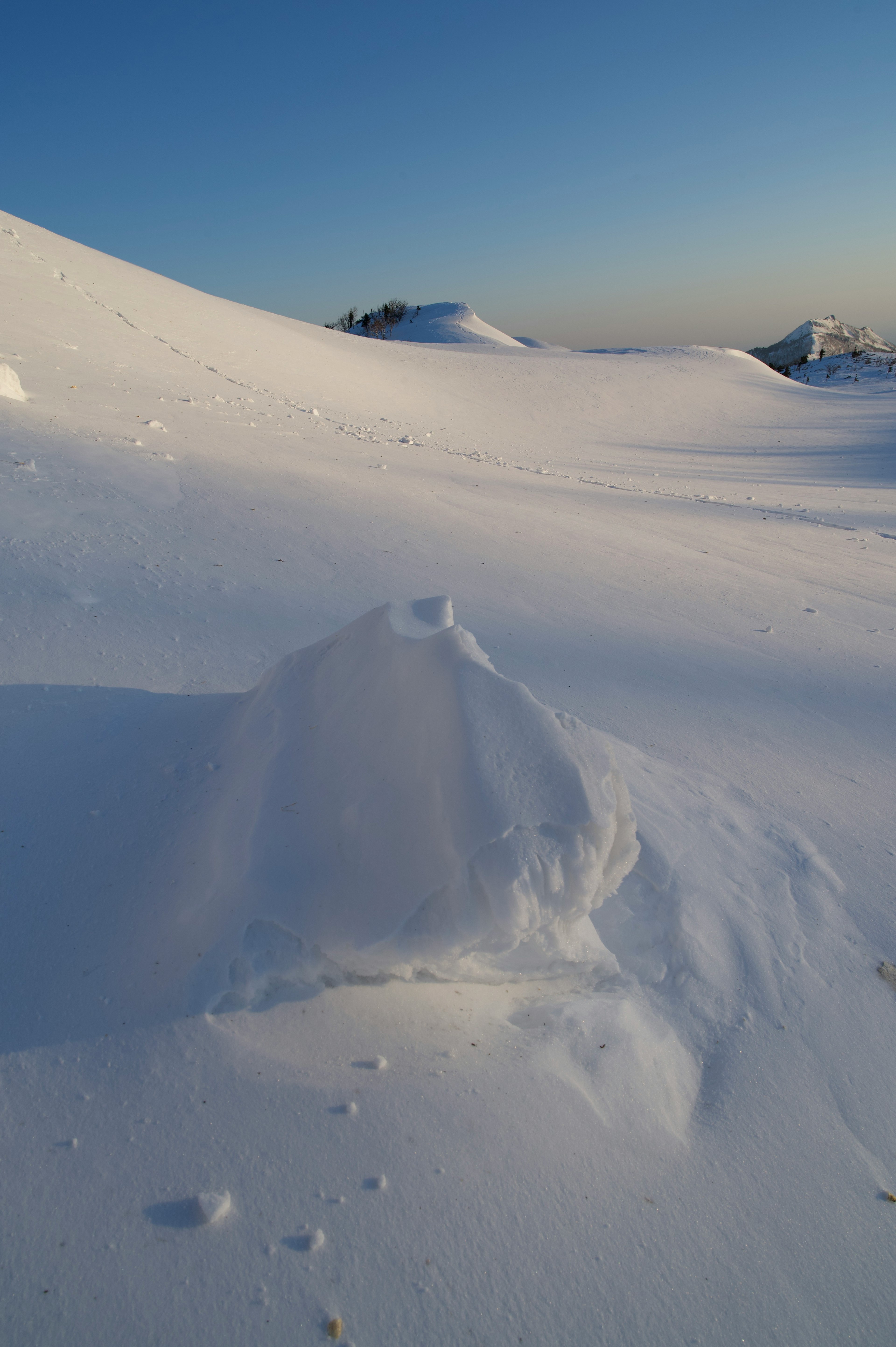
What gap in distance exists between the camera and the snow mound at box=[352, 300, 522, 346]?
2608cm

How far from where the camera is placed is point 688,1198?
120 cm

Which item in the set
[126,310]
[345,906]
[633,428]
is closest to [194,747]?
[345,906]

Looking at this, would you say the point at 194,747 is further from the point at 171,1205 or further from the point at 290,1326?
the point at 290,1326

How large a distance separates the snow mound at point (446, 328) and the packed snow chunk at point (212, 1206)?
86.5 ft

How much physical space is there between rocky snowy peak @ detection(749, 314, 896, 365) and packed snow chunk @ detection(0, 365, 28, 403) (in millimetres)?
31743

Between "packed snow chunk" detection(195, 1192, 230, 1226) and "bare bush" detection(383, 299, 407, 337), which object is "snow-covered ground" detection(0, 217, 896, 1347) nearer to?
"packed snow chunk" detection(195, 1192, 230, 1226)

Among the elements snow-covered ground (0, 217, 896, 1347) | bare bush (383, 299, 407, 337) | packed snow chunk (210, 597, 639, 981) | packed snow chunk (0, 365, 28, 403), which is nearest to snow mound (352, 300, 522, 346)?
bare bush (383, 299, 407, 337)

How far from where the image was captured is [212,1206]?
1047 millimetres

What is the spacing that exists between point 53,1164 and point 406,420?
9873 millimetres

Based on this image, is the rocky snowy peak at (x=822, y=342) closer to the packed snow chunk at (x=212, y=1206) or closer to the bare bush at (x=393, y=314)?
the bare bush at (x=393, y=314)

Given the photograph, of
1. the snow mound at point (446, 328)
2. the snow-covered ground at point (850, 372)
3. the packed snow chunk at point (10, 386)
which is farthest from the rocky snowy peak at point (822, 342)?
the packed snow chunk at point (10, 386)

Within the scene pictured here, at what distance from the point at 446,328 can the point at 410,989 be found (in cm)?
2889

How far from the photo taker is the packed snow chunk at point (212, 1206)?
3.41ft

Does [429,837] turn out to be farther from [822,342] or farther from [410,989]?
[822,342]
